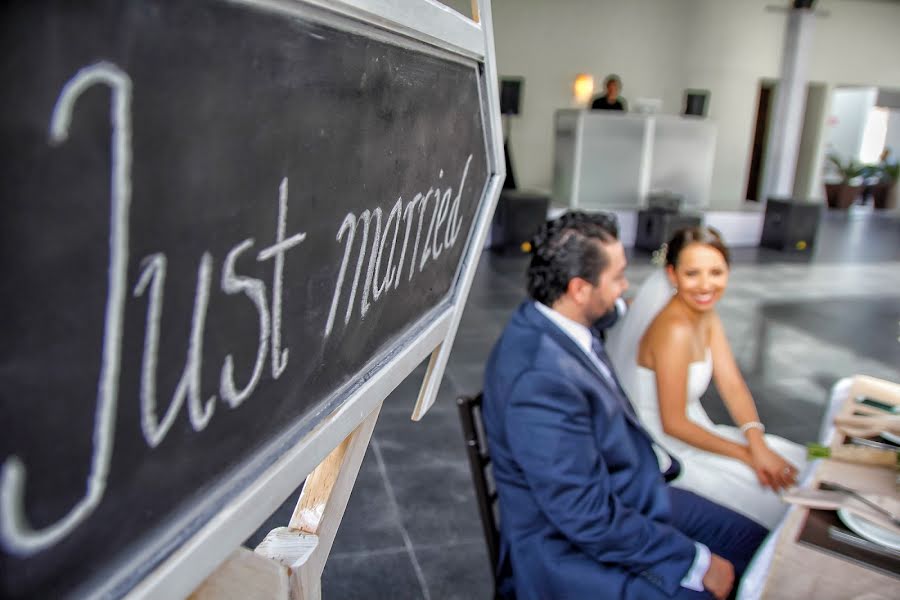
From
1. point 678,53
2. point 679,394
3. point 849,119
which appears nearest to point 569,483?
point 679,394

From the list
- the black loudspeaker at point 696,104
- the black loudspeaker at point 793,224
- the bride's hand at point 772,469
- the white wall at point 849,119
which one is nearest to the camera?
the bride's hand at point 772,469

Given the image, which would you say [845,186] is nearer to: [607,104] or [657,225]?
[607,104]

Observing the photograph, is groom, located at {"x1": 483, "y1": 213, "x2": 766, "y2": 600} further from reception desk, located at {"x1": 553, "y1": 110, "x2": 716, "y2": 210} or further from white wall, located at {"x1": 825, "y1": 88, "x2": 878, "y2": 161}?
white wall, located at {"x1": 825, "y1": 88, "x2": 878, "y2": 161}

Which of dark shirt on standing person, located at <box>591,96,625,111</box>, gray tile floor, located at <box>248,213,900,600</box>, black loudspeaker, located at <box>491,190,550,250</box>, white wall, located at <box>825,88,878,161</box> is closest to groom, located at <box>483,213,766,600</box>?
gray tile floor, located at <box>248,213,900,600</box>

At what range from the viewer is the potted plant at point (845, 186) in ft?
43.3

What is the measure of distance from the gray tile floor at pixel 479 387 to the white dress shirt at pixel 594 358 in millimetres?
840

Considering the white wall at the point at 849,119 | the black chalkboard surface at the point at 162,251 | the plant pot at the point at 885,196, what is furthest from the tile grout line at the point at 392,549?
the white wall at the point at 849,119

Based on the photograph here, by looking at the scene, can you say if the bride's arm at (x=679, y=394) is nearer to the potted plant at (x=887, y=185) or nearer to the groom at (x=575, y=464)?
the groom at (x=575, y=464)

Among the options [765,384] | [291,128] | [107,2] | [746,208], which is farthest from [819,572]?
[746,208]

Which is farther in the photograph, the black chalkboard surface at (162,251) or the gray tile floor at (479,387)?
the gray tile floor at (479,387)

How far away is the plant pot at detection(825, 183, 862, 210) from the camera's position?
13.2m

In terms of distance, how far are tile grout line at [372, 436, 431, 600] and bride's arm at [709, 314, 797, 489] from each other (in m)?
1.06

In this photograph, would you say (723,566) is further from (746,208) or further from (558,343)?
(746,208)

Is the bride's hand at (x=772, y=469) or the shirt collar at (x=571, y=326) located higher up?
the shirt collar at (x=571, y=326)
